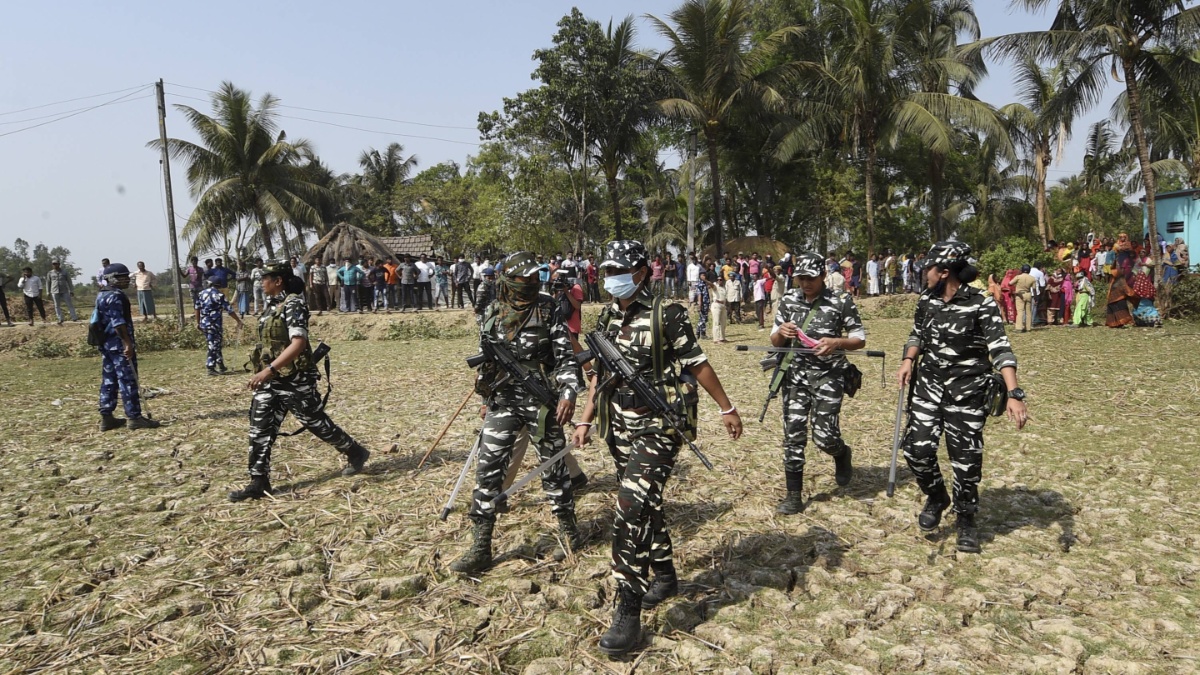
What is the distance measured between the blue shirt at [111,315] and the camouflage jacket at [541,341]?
6157 millimetres

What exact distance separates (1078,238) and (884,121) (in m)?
19.9

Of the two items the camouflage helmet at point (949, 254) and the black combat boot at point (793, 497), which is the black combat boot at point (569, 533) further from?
the camouflage helmet at point (949, 254)

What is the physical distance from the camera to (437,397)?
441 inches

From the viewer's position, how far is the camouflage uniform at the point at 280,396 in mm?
6234

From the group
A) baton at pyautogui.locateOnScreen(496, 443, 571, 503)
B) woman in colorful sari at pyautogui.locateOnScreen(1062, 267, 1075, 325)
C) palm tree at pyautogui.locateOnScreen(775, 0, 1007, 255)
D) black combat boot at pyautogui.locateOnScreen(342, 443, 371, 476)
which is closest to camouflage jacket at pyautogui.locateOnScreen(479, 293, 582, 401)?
baton at pyautogui.locateOnScreen(496, 443, 571, 503)

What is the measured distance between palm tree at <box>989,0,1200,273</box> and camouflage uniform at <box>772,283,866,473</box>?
50.8 feet

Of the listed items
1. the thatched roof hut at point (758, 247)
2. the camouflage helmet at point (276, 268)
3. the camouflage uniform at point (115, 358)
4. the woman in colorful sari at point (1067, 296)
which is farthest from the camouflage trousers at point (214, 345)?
the thatched roof hut at point (758, 247)

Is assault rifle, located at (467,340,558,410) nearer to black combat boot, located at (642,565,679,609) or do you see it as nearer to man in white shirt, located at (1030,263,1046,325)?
black combat boot, located at (642,565,679,609)

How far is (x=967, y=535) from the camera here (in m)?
5.01

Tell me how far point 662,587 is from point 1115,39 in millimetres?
18749

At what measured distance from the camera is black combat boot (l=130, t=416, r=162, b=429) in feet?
30.5

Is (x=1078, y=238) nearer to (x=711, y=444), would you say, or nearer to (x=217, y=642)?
(x=711, y=444)

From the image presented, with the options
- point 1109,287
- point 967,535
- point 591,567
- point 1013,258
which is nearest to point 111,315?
point 591,567

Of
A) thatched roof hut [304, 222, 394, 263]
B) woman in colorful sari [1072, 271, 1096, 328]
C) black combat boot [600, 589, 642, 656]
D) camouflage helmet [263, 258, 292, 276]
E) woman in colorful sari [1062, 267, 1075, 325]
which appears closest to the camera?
black combat boot [600, 589, 642, 656]
